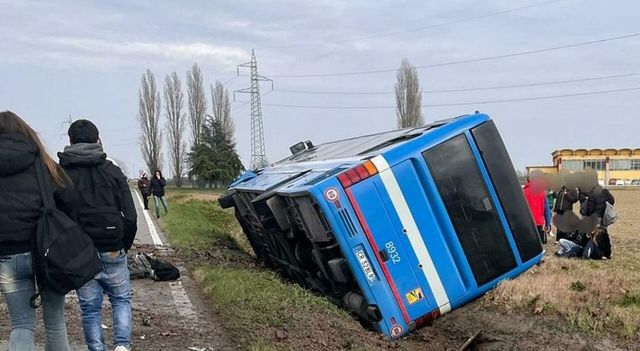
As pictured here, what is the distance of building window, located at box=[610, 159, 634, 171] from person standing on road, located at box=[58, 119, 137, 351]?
6728 centimetres

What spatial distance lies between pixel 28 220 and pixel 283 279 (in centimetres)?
496

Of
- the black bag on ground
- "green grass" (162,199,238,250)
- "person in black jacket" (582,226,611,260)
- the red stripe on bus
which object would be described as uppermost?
the red stripe on bus

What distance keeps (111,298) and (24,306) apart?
73cm

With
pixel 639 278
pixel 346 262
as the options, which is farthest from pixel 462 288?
pixel 639 278

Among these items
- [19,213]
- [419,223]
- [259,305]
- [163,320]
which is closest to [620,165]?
[419,223]

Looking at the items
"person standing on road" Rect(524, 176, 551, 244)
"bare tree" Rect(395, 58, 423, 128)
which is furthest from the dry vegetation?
"bare tree" Rect(395, 58, 423, 128)

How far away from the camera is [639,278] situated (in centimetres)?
736

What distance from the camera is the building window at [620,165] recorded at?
211ft

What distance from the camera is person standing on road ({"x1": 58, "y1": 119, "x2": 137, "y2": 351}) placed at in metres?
3.98

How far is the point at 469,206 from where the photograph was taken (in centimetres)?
588

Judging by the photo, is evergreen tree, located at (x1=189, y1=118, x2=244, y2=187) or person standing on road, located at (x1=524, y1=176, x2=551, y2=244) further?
evergreen tree, located at (x1=189, y1=118, x2=244, y2=187)

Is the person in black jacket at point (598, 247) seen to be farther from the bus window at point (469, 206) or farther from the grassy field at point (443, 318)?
the bus window at point (469, 206)

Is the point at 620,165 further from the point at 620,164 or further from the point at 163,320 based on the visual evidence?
the point at 163,320

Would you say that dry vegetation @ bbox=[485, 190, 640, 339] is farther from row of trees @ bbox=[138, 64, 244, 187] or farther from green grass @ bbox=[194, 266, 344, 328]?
row of trees @ bbox=[138, 64, 244, 187]
